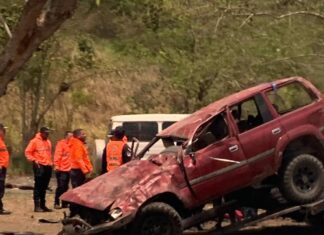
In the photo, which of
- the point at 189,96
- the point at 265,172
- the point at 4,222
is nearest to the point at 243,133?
the point at 265,172

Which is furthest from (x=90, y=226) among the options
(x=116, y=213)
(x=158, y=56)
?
(x=158, y=56)

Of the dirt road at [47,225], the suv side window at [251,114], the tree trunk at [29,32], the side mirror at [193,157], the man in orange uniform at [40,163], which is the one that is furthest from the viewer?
the man in orange uniform at [40,163]

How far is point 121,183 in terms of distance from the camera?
10031 millimetres

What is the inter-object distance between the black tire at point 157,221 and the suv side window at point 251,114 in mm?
1505

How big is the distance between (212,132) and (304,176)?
132 cm

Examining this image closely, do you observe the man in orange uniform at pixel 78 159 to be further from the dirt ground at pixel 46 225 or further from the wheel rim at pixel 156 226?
the wheel rim at pixel 156 226

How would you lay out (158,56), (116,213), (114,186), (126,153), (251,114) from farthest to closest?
(158,56) < (126,153) < (251,114) < (114,186) < (116,213)

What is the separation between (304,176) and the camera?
34.2 ft

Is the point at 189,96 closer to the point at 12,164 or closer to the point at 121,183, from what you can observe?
the point at 12,164

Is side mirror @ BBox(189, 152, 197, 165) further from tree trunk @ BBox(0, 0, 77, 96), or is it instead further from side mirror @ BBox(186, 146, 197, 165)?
tree trunk @ BBox(0, 0, 77, 96)

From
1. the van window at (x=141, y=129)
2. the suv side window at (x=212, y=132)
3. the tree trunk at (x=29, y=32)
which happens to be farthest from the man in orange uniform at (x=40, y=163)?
the tree trunk at (x=29, y=32)

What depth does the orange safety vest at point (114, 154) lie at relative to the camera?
1284cm

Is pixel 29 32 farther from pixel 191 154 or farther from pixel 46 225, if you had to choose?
pixel 46 225

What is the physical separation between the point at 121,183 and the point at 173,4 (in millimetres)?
12755
